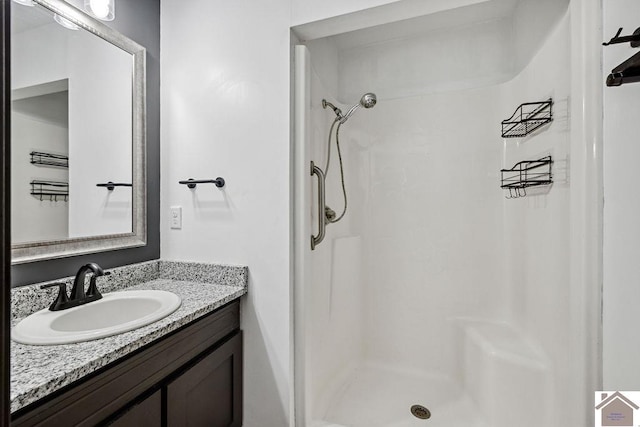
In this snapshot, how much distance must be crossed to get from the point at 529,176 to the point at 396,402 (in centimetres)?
154

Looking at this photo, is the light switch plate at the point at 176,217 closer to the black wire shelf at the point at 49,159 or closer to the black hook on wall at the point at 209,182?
the black hook on wall at the point at 209,182

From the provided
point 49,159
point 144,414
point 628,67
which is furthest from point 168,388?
point 628,67

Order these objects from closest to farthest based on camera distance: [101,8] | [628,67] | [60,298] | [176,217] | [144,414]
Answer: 1. [628,67]
2. [144,414]
3. [60,298]
4. [101,8]
5. [176,217]

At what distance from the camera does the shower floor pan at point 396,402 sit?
5.71ft

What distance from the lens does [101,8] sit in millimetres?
1397

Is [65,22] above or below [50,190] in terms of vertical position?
above

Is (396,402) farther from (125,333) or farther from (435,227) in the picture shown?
(125,333)

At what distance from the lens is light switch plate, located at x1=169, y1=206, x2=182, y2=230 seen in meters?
1.70

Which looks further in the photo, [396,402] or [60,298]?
[396,402]

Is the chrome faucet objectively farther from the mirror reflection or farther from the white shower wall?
the white shower wall

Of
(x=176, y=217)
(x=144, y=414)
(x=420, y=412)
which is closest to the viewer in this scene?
(x=144, y=414)

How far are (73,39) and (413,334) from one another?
2.56 m

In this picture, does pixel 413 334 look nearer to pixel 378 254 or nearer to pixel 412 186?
pixel 378 254

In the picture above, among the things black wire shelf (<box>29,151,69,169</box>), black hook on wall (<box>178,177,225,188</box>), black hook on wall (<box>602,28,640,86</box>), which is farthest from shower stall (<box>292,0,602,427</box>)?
black wire shelf (<box>29,151,69,169</box>)
